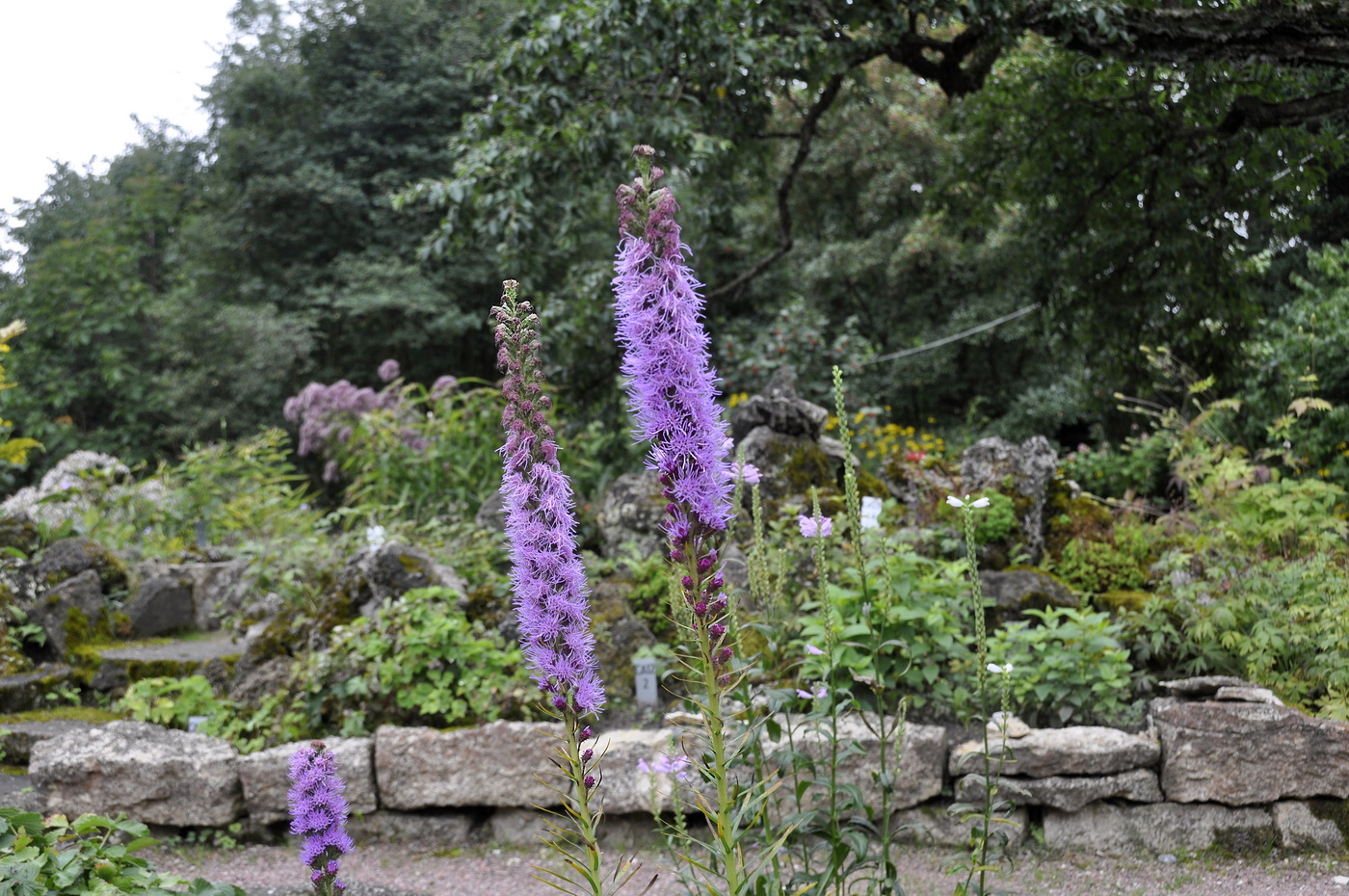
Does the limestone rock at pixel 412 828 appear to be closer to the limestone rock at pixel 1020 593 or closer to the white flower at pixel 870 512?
the white flower at pixel 870 512

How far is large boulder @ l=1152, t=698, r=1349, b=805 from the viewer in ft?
10.7

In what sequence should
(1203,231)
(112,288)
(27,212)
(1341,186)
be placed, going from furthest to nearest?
(27,212), (112,288), (1341,186), (1203,231)

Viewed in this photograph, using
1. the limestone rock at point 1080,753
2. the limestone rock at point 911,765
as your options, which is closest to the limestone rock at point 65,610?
the limestone rock at point 911,765

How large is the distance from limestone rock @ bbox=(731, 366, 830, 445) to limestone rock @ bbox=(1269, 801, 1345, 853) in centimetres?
305

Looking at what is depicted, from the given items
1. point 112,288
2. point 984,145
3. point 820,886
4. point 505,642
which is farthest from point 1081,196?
point 112,288

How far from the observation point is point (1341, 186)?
28.9 feet

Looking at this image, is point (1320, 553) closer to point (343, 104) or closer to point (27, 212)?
point (343, 104)

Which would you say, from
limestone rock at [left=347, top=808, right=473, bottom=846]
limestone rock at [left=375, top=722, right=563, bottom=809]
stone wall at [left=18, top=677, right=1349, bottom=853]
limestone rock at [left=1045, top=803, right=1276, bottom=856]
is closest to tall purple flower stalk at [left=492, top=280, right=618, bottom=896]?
stone wall at [left=18, top=677, right=1349, bottom=853]

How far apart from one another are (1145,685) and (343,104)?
1833 centimetres

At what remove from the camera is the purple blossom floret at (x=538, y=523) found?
1693mm

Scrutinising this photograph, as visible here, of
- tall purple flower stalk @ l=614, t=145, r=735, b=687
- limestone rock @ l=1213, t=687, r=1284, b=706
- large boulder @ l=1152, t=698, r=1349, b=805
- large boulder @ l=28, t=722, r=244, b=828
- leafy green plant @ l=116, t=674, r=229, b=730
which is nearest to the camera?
tall purple flower stalk @ l=614, t=145, r=735, b=687

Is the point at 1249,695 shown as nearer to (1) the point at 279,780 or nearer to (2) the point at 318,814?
(2) the point at 318,814

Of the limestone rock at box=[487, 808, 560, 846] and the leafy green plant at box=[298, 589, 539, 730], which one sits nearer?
the limestone rock at box=[487, 808, 560, 846]

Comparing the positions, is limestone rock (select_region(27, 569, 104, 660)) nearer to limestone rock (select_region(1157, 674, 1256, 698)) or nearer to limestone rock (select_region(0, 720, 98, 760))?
limestone rock (select_region(0, 720, 98, 760))
